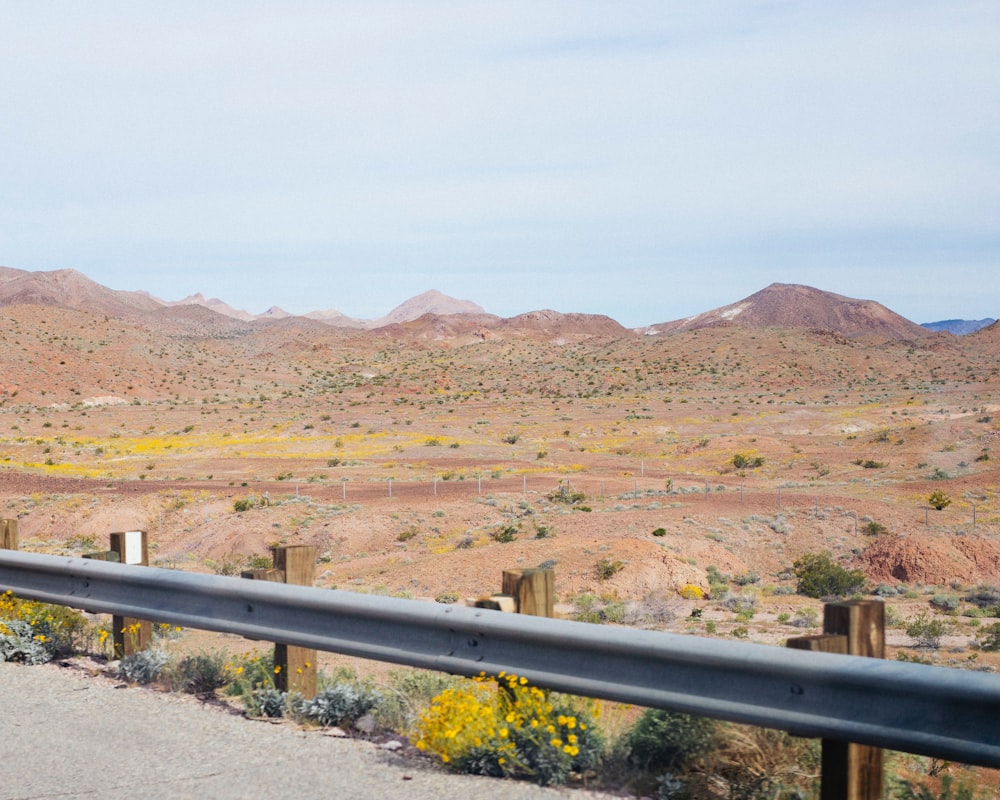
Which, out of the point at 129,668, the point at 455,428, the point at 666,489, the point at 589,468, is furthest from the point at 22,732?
the point at 455,428

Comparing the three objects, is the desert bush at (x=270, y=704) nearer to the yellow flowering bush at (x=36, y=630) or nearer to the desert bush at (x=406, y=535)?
the yellow flowering bush at (x=36, y=630)

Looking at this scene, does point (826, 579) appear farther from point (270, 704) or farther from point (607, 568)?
point (270, 704)

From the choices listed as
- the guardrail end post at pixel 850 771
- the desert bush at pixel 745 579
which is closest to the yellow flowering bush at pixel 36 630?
the guardrail end post at pixel 850 771

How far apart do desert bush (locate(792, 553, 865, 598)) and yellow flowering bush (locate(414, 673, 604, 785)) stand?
2021 centimetres

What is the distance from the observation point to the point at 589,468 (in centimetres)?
5350

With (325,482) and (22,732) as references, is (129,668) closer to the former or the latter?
(22,732)

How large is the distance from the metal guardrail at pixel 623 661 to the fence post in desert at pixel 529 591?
14.8 inches

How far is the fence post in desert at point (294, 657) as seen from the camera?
6543 mm

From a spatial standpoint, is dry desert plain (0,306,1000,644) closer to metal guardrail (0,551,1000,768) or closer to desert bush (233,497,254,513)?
desert bush (233,497,254,513)

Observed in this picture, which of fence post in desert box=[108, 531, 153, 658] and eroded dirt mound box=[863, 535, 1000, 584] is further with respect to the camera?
eroded dirt mound box=[863, 535, 1000, 584]

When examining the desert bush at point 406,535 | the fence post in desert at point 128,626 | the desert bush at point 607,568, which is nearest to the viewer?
the fence post in desert at point 128,626

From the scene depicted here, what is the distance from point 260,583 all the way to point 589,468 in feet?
156

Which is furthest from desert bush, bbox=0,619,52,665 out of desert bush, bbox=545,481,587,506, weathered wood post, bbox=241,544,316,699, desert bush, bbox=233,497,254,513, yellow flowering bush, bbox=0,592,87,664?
desert bush, bbox=545,481,587,506

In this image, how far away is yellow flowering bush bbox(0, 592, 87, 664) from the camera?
8.09 metres
